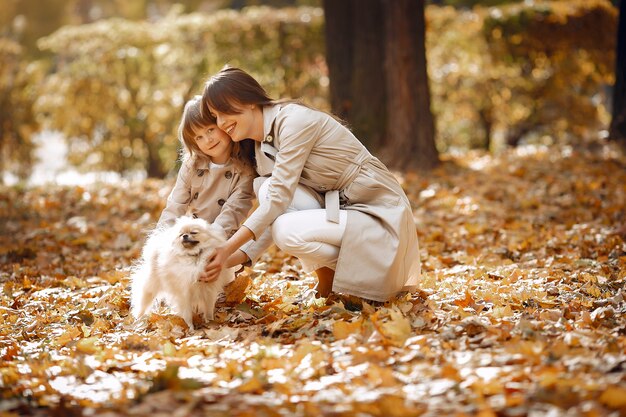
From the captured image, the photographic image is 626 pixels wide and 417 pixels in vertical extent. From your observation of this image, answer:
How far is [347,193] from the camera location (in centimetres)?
381

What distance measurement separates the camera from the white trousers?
3.66 meters

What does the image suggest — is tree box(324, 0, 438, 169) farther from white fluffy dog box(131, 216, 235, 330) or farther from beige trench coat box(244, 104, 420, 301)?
white fluffy dog box(131, 216, 235, 330)

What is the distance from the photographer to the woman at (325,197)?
3643mm

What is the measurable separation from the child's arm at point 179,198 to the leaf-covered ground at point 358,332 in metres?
0.59

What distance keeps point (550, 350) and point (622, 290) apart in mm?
1476

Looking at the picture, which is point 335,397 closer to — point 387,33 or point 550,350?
point 550,350

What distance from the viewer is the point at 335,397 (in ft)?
8.32

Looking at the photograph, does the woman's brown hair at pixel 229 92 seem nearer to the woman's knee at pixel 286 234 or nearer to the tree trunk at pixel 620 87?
the woman's knee at pixel 286 234

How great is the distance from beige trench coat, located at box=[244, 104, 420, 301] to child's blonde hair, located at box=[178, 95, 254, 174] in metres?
0.17

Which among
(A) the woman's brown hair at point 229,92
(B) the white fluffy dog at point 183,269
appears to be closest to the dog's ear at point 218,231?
(B) the white fluffy dog at point 183,269

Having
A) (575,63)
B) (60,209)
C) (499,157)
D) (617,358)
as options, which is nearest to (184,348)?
(617,358)

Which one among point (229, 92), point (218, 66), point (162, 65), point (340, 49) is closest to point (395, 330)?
point (229, 92)

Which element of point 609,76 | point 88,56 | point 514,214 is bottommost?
point 514,214

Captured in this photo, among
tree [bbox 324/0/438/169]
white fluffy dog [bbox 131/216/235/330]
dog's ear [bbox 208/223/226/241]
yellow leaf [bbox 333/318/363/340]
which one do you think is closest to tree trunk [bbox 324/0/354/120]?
tree [bbox 324/0/438/169]
